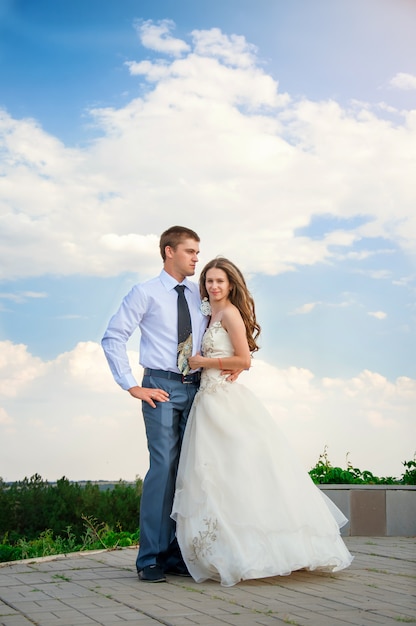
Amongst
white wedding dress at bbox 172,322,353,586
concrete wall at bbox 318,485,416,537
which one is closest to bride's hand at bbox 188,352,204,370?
white wedding dress at bbox 172,322,353,586

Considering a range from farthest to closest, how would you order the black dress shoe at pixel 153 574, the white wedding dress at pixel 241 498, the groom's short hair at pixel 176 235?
the groom's short hair at pixel 176 235
the black dress shoe at pixel 153 574
the white wedding dress at pixel 241 498

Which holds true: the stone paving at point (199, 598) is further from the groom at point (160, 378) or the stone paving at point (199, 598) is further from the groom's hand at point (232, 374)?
the groom's hand at point (232, 374)

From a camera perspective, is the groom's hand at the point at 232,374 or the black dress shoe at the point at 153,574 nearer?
the black dress shoe at the point at 153,574

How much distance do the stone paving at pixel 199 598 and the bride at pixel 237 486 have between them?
0.61 ft

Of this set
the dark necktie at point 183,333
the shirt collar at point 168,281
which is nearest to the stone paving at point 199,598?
the dark necktie at point 183,333

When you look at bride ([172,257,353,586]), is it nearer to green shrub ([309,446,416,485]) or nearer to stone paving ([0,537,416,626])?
stone paving ([0,537,416,626])

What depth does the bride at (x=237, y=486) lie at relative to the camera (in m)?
5.21

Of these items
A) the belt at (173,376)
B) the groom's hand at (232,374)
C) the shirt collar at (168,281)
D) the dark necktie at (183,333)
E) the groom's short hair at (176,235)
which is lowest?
the belt at (173,376)

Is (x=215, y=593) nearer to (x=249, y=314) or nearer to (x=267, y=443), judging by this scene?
(x=267, y=443)

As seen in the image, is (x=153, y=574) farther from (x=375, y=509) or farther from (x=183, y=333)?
(x=375, y=509)

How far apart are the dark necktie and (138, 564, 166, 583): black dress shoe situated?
1.35 m

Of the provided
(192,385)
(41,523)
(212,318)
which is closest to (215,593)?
(192,385)

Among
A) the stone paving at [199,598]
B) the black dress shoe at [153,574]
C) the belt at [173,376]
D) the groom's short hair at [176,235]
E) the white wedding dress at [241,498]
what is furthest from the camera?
the groom's short hair at [176,235]

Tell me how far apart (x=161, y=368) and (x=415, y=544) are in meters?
4.09
